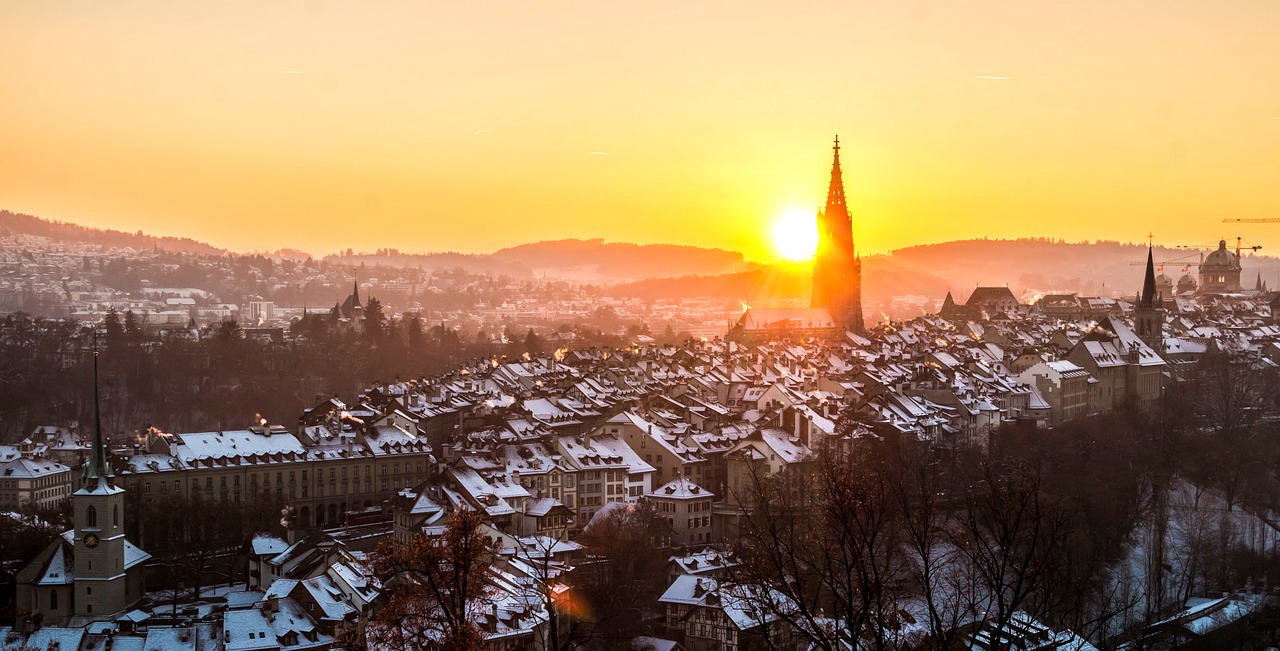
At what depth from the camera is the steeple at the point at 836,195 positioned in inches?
3947

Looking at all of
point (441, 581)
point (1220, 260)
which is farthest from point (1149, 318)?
point (441, 581)

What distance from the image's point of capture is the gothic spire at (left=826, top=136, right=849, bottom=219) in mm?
100275

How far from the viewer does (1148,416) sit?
6397cm

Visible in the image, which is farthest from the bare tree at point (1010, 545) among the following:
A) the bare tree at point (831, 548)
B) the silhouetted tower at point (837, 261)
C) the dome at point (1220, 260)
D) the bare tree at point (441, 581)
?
the dome at point (1220, 260)

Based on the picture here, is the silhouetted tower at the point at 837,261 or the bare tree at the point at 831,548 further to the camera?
the silhouetted tower at the point at 837,261

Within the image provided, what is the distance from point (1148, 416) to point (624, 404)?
23.4 m

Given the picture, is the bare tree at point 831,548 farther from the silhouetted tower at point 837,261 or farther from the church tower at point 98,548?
the silhouetted tower at point 837,261

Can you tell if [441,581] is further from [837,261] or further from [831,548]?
[837,261]

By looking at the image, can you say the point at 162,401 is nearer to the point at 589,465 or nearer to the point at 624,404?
the point at 624,404

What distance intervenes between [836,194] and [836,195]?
70 millimetres

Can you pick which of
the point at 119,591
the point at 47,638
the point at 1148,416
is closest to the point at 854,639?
the point at 47,638

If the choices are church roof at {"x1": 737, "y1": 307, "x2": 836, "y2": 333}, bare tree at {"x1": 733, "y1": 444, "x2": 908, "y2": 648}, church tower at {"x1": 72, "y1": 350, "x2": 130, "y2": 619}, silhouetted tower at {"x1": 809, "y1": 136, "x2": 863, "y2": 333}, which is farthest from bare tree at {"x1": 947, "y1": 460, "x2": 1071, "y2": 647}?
silhouetted tower at {"x1": 809, "y1": 136, "x2": 863, "y2": 333}

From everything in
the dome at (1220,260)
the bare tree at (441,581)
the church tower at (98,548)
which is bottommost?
the church tower at (98,548)

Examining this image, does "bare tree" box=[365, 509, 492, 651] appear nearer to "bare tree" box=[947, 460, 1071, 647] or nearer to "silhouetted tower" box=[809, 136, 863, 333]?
"bare tree" box=[947, 460, 1071, 647]
